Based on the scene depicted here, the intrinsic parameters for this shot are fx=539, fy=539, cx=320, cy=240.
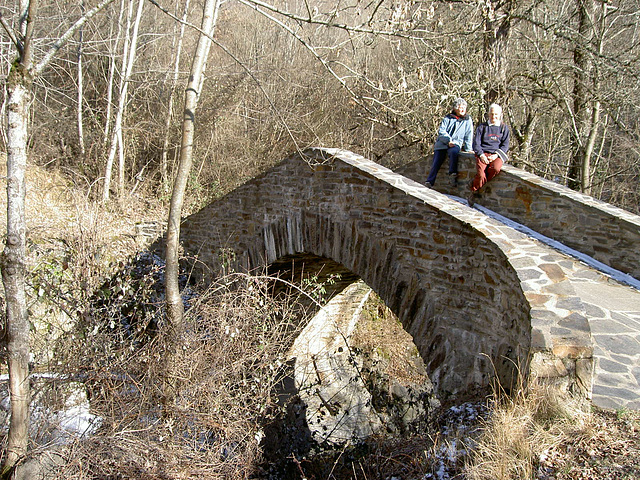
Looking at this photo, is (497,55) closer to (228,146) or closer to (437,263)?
(228,146)

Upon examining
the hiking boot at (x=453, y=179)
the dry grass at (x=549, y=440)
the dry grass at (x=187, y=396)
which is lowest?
the dry grass at (x=187, y=396)

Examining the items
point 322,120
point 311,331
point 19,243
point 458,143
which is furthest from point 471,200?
point 322,120

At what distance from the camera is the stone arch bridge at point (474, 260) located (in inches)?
163

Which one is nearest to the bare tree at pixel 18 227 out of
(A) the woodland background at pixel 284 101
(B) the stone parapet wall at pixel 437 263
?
(B) the stone parapet wall at pixel 437 263

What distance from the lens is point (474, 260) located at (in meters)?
5.26

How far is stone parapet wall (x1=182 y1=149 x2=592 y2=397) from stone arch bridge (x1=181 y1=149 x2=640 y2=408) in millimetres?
14

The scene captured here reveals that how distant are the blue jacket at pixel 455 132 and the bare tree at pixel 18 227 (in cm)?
494

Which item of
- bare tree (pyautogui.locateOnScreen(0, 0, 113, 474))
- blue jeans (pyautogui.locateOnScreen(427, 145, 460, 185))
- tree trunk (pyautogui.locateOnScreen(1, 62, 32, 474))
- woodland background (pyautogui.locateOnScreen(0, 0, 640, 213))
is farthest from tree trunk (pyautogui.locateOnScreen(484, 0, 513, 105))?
tree trunk (pyautogui.locateOnScreen(1, 62, 32, 474))

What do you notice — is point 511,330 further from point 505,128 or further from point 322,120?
point 322,120

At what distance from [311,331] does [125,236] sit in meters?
→ 3.97

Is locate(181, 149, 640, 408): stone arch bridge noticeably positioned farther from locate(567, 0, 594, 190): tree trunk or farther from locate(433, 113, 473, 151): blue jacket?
locate(567, 0, 594, 190): tree trunk

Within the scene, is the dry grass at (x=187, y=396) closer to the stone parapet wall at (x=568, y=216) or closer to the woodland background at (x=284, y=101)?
the stone parapet wall at (x=568, y=216)

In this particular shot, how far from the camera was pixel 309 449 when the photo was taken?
309 inches

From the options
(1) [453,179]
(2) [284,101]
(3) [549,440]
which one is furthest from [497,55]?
(3) [549,440]
